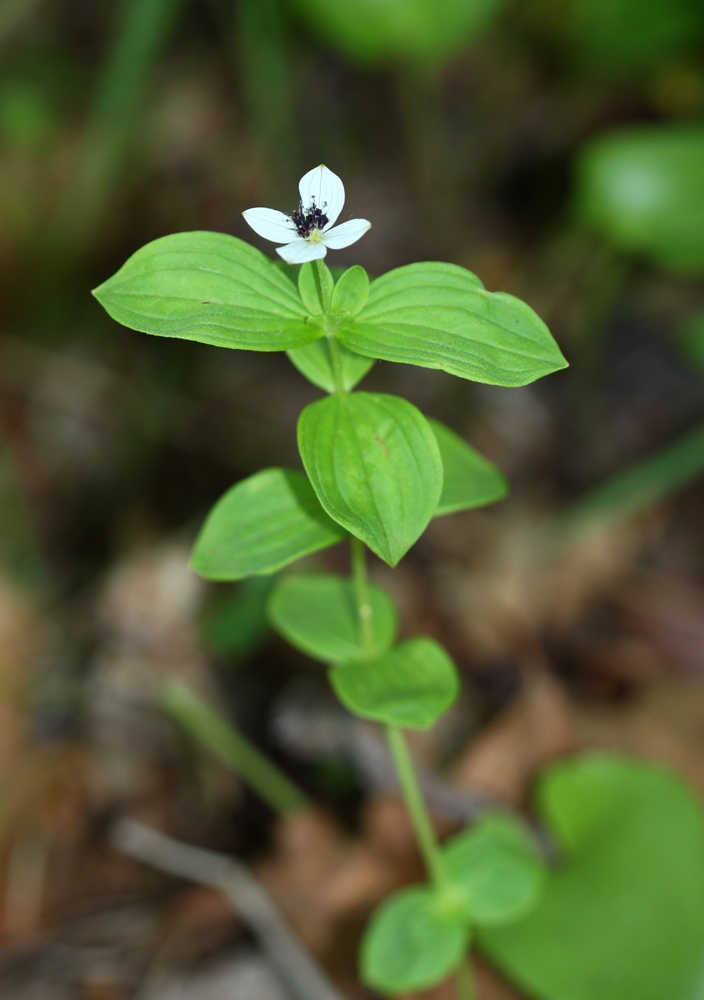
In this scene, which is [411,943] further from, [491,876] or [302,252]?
[302,252]

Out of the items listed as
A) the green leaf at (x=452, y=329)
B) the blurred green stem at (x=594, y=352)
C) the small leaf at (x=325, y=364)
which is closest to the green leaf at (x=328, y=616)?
the small leaf at (x=325, y=364)

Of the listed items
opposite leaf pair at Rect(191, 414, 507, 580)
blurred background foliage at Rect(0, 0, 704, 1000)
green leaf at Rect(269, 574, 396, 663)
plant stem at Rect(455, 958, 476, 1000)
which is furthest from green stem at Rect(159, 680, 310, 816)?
opposite leaf pair at Rect(191, 414, 507, 580)

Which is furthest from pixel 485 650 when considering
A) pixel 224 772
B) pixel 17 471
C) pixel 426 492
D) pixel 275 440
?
pixel 17 471

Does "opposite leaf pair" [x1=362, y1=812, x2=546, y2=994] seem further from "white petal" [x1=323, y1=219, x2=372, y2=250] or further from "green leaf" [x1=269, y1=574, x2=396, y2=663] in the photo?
"white petal" [x1=323, y1=219, x2=372, y2=250]

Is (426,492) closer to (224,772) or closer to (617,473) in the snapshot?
(224,772)

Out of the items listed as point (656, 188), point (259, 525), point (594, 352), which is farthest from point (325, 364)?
point (594, 352)

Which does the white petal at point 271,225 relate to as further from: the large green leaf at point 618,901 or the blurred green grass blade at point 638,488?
the blurred green grass blade at point 638,488
